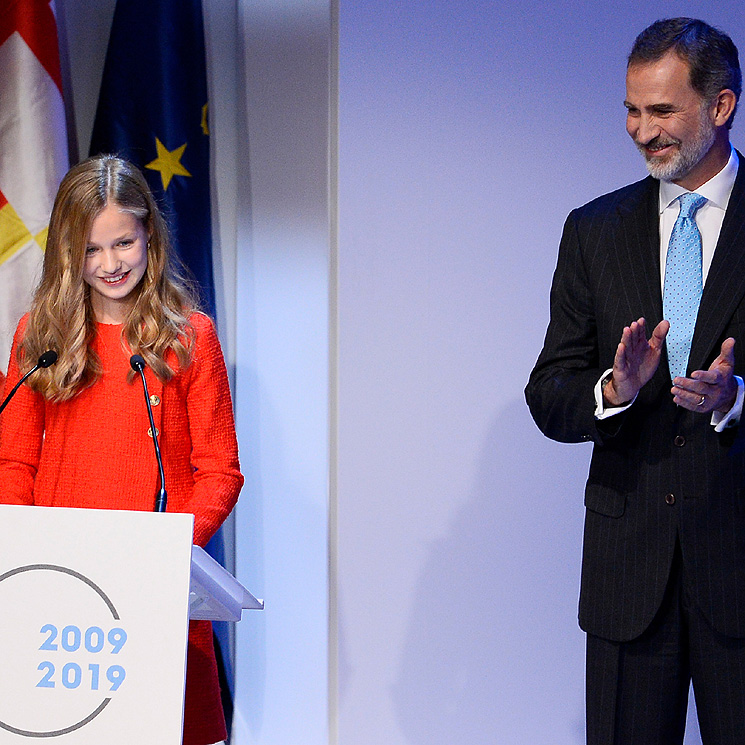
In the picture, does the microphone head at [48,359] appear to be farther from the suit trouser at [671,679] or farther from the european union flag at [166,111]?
the suit trouser at [671,679]

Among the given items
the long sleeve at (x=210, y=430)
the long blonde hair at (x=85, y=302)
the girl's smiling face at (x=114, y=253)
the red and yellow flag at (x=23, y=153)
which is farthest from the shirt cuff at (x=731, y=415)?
the red and yellow flag at (x=23, y=153)

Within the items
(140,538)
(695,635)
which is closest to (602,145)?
(695,635)

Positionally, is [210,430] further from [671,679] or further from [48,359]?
[671,679]

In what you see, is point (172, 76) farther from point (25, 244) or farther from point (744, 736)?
point (744, 736)

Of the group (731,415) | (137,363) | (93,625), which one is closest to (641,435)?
(731,415)

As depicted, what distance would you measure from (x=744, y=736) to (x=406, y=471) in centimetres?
133

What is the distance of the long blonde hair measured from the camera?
83.4 inches

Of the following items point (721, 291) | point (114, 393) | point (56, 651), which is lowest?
point (56, 651)

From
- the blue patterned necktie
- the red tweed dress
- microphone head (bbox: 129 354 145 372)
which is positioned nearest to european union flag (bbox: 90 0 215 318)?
the red tweed dress

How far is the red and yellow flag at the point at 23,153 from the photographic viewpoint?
283 centimetres

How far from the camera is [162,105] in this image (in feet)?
9.70

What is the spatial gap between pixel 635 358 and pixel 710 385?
142 mm

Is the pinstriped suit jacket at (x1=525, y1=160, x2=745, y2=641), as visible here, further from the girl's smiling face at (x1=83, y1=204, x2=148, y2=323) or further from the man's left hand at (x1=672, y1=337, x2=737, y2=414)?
the girl's smiling face at (x1=83, y1=204, x2=148, y2=323)

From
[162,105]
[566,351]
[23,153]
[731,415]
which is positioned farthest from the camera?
[162,105]
